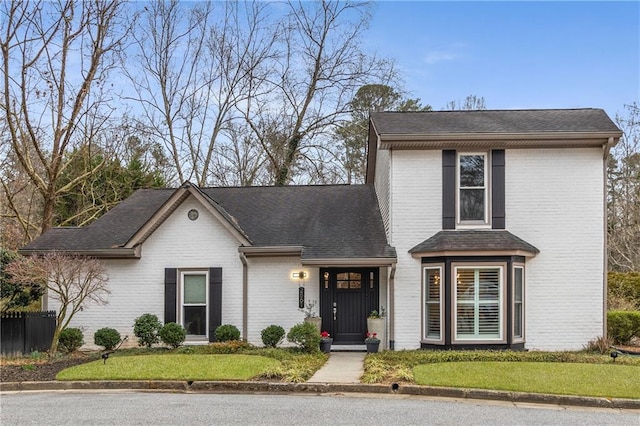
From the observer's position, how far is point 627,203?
28281 millimetres

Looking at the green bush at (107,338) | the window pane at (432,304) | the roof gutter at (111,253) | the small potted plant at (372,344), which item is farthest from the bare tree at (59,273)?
the window pane at (432,304)

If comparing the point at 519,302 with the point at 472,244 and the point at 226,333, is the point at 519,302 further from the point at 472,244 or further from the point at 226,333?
the point at 226,333

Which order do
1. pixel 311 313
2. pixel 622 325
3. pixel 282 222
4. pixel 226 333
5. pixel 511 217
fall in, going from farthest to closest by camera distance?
1. pixel 282 222
2. pixel 622 325
3. pixel 311 313
4. pixel 226 333
5. pixel 511 217

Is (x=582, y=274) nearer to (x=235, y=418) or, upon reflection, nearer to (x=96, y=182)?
(x=235, y=418)

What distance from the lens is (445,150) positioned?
44.6 ft

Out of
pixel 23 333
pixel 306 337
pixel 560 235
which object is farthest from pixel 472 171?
pixel 23 333

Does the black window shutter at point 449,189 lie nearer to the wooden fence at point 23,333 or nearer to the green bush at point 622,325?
the green bush at point 622,325

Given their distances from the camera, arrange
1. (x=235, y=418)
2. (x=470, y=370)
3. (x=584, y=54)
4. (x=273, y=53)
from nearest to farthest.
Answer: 1. (x=235, y=418)
2. (x=470, y=370)
3. (x=584, y=54)
4. (x=273, y=53)

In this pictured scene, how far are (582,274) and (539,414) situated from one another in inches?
262

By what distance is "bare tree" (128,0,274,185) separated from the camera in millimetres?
27109

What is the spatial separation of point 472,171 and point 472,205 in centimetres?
85

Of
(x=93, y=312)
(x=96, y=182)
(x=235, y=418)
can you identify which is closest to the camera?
(x=235, y=418)

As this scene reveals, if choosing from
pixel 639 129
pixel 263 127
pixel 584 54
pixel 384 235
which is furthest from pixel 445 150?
pixel 639 129

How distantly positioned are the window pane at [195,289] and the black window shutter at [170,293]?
31 centimetres
